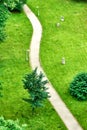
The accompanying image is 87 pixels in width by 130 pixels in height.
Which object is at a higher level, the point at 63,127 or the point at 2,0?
the point at 2,0

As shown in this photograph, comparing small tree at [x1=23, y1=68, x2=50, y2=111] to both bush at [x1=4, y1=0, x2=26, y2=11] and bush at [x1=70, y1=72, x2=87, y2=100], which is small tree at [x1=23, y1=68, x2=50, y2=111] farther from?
bush at [x1=4, y1=0, x2=26, y2=11]

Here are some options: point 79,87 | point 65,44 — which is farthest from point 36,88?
point 65,44

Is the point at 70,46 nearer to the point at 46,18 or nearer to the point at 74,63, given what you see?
the point at 74,63

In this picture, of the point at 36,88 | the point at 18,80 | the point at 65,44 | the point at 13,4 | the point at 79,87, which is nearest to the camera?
the point at 36,88

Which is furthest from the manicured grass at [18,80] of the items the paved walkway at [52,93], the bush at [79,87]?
the bush at [79,87]

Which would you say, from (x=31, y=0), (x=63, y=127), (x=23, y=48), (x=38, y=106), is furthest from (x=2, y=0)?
(x=31, y=0)

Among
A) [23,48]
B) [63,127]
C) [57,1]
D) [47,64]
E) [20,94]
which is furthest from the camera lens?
[57,1]

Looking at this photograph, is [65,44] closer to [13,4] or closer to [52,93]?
[13,4]
